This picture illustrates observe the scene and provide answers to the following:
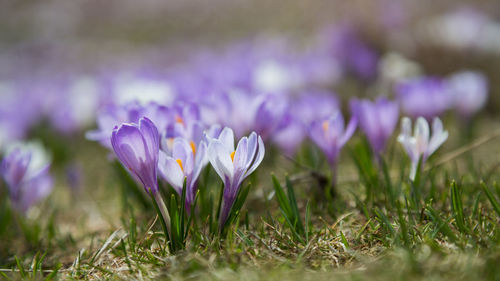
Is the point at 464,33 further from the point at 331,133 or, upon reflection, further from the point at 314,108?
the point at 331,133

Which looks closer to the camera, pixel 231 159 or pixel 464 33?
pixel 231 159

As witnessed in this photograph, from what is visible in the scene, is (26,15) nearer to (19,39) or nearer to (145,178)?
(19,39)

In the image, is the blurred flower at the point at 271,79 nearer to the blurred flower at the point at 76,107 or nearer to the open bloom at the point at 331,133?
the open bloom at the point at 331,133

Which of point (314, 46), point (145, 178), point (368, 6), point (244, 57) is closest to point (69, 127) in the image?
point (244, 57)

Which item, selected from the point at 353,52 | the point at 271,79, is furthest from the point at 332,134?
the point at 353,52

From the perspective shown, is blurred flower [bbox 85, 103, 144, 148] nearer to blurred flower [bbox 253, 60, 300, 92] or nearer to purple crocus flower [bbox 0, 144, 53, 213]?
purple crocus flower [bbox 0, 144, 53, 213]
